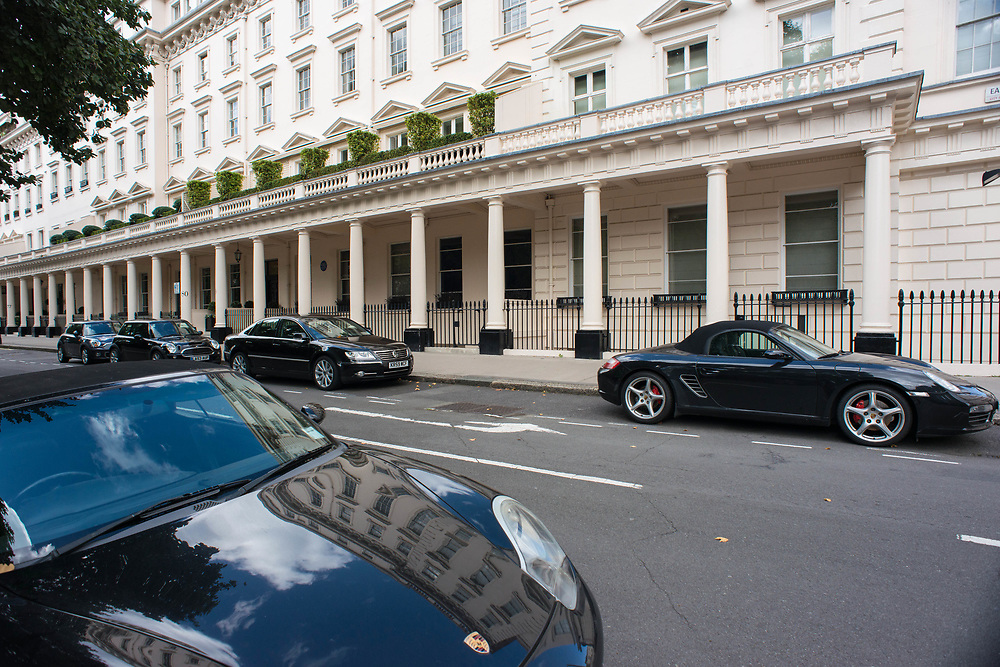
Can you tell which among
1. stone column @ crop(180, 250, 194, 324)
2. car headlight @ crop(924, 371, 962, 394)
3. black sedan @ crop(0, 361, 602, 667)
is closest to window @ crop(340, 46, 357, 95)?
stone column @ crop(180, 250, 194, 324)

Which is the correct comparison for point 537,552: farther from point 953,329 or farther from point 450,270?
point 450,270

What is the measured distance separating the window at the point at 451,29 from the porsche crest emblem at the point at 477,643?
2202cm

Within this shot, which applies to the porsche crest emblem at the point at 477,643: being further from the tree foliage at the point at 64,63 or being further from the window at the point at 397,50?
the window at the point at 397,50

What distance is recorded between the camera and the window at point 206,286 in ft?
108

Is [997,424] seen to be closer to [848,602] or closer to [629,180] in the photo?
[848,602]

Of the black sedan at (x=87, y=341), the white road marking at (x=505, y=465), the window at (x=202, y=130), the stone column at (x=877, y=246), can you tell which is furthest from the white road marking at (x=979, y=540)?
the window at (x=202, y=130)

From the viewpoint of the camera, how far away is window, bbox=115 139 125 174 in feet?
125

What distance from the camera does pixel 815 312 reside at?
13.1 m

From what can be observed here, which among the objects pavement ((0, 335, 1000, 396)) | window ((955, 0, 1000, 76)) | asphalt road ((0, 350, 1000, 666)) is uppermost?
window ((955, 0, 1000, 76))

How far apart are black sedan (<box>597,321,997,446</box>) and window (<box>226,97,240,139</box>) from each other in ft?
98.5

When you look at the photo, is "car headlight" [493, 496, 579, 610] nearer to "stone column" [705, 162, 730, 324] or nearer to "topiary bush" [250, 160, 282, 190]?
"stone column" [705, 162, 730, 324]

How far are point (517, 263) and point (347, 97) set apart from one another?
1196cm

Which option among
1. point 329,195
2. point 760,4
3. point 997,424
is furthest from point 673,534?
point 329,195

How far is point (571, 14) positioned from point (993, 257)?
1319 cm
